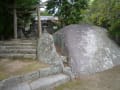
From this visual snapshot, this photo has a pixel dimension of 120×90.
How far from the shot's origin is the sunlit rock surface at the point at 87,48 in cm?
745

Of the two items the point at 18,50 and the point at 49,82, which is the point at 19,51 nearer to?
the point at 18,50

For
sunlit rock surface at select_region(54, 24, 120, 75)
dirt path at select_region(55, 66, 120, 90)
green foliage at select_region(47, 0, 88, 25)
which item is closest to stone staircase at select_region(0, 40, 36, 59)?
sunlit rock surface at select_region(54, 24, 120, 75)

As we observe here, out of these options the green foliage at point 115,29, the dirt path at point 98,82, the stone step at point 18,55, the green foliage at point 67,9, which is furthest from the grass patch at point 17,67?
the green foliage at point 67,9

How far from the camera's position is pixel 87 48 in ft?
27.0

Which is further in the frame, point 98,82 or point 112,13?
point 112,13

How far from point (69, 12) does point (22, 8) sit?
3134 mm

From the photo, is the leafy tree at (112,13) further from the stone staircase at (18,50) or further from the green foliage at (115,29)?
the stone staircase at (18,50)

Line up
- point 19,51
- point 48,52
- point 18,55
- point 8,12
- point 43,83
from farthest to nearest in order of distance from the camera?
1. point 8,12
2. point 19,51
3. point 18,55
4. point 48,52
5. point 43,83

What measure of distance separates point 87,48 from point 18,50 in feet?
9.91

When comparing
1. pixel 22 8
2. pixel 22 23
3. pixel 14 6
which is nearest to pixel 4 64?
pixel 14 6

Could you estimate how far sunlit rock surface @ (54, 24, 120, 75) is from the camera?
7.45m

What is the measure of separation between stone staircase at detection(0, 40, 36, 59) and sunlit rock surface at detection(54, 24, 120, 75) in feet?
4.30

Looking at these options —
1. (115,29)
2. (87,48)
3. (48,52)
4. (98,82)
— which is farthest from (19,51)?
(115,29)

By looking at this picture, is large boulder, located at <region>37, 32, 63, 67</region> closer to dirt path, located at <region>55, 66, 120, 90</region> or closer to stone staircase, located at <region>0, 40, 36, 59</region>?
stone staircase, located at <region>0, 40, 36, 59</region>
